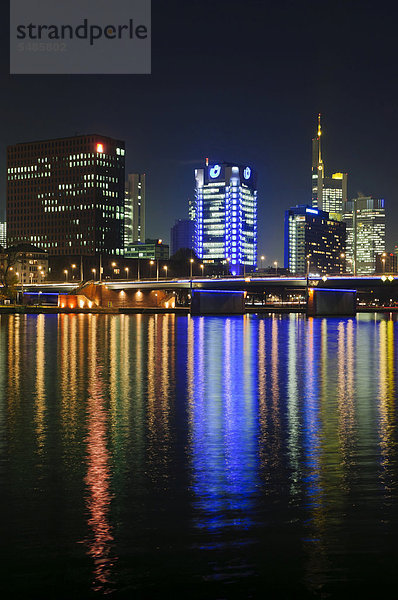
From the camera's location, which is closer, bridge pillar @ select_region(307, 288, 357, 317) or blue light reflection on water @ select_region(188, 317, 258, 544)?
blue light reflection on water @ select_region(188, 317, 258, 544)

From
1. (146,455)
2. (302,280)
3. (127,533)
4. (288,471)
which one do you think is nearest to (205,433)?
(146,455)

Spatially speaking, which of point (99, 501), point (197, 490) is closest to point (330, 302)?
point (197, 490)

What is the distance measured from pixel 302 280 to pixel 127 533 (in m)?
151

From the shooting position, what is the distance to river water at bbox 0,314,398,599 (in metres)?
11.2

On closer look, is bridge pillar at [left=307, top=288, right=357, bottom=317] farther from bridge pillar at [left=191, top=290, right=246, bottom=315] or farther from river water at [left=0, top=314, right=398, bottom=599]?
river water at [left=0, top=314, right=398, bottom=599]

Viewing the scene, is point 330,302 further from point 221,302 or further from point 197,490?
point 197,490

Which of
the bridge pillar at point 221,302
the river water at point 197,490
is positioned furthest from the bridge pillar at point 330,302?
the river water at point 197,490

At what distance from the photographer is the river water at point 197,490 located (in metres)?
11.2

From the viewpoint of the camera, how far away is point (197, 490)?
50.9 ft

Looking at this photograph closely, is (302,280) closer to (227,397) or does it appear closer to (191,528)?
(227,397)

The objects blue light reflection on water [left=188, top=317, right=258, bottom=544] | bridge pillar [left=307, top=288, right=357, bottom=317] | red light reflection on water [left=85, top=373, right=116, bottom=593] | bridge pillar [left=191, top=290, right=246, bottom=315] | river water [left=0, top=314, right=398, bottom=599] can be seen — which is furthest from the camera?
bridge pillar [left=191, top=290, right=246, bottom=315]

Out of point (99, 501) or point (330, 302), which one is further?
point (330, 302)

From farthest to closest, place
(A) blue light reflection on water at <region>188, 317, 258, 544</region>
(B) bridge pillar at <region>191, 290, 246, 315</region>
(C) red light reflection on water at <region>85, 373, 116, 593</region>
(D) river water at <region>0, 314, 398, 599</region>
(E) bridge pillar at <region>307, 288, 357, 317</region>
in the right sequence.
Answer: (B) bridge pillar at <region>191, 290, 246, 315</region>
(E) bridge pillar at <region>307, 288, 357, 317</region>
(A) blue light reflection on water at <region>188, 317, 258, 544</region>
(C) red light reflection on water at <region>85, 373, 116, 593</region>
(D) river water at <region>0, 314, 398, 599</region>

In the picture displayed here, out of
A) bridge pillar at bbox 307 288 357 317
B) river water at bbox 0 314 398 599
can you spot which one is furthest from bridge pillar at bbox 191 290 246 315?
river water at bbox 0 314 398 599
